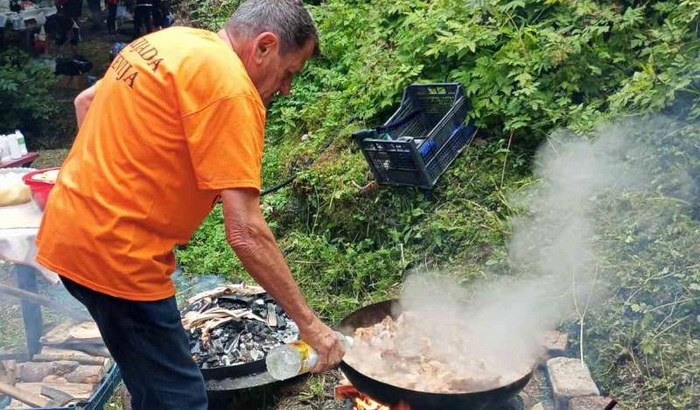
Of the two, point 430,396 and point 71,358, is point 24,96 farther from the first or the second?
point 430,396

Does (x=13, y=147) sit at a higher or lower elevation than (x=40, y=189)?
lower

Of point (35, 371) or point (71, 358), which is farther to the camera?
point (71, 358)

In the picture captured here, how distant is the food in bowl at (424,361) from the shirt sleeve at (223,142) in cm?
168

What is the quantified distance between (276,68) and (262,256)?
0.82 metres

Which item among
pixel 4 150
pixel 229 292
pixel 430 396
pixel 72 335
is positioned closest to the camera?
pixel 430 396

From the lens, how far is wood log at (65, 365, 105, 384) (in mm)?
5000

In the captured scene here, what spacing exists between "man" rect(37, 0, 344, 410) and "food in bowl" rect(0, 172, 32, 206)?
2.00 meters

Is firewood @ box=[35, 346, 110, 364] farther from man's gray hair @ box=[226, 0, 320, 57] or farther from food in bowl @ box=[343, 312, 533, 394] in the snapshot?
man's gray hair @ box=[226, 0, 320, 57]

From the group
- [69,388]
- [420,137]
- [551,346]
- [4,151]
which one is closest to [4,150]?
[4,151]

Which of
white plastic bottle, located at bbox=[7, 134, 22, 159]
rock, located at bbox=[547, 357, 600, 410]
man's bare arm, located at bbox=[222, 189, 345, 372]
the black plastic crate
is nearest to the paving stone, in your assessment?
rock, located at bbox=[547, 357, 600, 410]

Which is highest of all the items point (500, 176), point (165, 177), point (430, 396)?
point (165, 177)

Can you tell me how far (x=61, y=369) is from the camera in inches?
201

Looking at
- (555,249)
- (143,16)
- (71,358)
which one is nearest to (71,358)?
(71,358)

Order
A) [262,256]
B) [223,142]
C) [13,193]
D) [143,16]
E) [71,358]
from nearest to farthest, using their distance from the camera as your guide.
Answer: [223,142] → [262,256] → [13,193] → [71,358] → [143,16]
